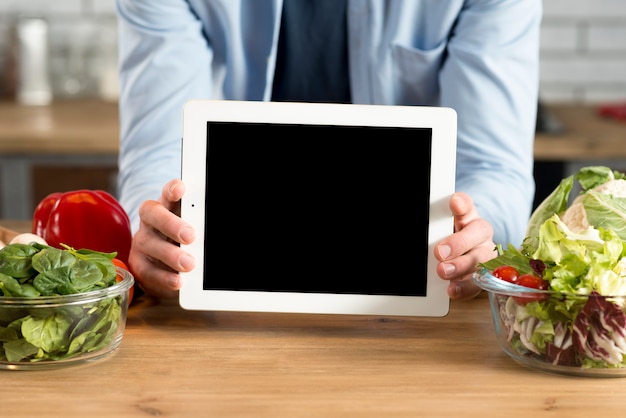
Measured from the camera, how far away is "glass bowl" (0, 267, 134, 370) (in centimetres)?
85

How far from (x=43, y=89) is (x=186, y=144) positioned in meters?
2.24

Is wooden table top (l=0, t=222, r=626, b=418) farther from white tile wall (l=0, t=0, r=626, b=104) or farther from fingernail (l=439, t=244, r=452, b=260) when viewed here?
white tile wall (l=0, t=0, r=626, b=104)

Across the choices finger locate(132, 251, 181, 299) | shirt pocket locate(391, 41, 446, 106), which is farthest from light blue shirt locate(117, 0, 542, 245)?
finger locate(132, 251, 181, 299)

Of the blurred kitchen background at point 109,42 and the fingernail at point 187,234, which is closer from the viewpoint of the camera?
the fingernail at point 187,234

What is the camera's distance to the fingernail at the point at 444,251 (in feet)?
3.25

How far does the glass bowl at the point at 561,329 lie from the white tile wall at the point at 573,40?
2.47m

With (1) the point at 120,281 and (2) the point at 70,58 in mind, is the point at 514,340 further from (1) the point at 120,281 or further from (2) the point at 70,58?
(2) the point at 70,58

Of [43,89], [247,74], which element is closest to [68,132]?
[43,89]

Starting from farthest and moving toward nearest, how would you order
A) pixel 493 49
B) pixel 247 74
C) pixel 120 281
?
pixel 247 74 < pixel 493 49 < pixel 120 281

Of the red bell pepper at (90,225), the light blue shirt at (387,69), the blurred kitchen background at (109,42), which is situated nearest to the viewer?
the red bell pepper at (90,225)

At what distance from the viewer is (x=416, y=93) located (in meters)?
1.60

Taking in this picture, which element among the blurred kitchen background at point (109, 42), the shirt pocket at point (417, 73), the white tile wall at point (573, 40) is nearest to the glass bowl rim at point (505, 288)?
the shirt pocket at point (417, 73)

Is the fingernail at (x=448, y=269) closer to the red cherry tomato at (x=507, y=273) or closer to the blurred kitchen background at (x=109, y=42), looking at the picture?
the red cherry tomato at (x=507, y=273)

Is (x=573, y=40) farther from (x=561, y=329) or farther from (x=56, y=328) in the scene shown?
(x=56, y=328)
